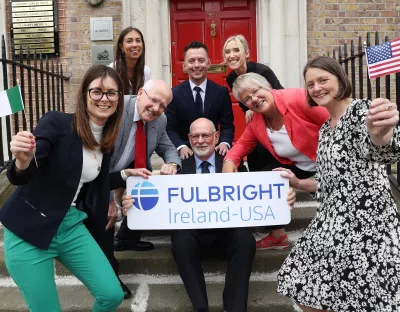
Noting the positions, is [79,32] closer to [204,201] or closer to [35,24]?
[35,24]

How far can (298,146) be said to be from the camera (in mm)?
2898

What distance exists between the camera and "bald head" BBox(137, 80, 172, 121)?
2746mm

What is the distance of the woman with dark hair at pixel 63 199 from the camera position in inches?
82.7

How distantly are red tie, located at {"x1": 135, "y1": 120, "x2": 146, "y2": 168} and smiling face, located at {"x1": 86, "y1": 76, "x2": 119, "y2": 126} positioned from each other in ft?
1.99

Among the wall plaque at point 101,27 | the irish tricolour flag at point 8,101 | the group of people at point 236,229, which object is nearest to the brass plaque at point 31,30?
the wall plaque at point 101,27

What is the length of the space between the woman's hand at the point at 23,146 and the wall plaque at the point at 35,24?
14.3 ft

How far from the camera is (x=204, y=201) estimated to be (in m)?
2.79

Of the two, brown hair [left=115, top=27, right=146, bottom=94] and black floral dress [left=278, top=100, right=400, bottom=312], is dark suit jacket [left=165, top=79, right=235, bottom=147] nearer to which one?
brown hair [left=115, top=27, right=146, bottom=94]

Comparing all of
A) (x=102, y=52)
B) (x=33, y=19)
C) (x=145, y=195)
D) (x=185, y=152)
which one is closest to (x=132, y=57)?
(x=185, y=152)

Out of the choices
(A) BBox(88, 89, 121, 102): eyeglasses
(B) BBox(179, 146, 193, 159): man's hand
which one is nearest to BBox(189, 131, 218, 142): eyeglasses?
(B) BBox(179, 146, 193, 159): man's hand

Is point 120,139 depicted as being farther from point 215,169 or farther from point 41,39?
point 41,39

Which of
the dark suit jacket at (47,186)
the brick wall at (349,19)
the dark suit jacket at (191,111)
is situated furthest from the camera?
the brick wall at (349,19)

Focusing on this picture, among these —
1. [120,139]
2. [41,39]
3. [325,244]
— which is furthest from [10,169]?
[41,39]

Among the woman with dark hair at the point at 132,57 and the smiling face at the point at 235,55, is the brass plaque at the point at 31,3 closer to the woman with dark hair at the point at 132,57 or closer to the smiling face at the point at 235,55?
the woman with dark hair at the point at 132,57
